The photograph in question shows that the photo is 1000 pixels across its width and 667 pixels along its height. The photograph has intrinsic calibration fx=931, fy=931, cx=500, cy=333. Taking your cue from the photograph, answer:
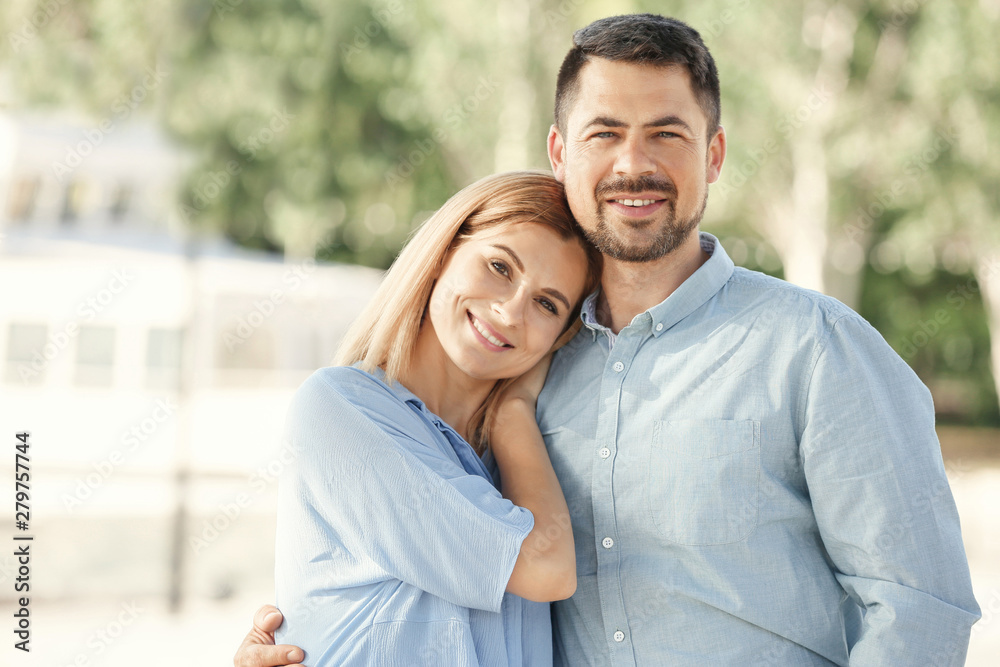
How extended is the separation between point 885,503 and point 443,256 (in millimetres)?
1276

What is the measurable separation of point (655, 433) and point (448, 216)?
823mm

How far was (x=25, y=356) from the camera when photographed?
43.4 ft

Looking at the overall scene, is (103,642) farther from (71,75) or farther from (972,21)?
(972,21)

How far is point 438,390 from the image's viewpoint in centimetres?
256

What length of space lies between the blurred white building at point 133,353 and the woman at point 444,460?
709 centimetres

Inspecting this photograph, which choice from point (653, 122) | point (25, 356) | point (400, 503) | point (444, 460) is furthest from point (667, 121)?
point (25, 356)

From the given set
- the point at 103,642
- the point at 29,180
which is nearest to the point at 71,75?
the point at 29,180

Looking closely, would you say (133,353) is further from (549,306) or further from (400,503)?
(400,503)

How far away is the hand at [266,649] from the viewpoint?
2180 millimetres

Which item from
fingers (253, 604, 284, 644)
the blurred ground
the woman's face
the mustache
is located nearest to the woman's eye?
the woman's face

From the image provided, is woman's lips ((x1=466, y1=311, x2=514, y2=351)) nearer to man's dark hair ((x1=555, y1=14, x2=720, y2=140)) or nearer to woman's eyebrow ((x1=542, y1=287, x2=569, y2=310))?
woman's eyebrow ((x1=542, y1=287, x2=569, y2=310))

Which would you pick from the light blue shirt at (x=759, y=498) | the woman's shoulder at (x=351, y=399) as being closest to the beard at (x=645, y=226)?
the light blue shirt at (x=759, y=498)

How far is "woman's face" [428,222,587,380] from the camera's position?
8.05 feet

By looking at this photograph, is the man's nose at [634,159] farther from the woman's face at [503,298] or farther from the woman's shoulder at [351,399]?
the woman's shoulder at [351,399]
